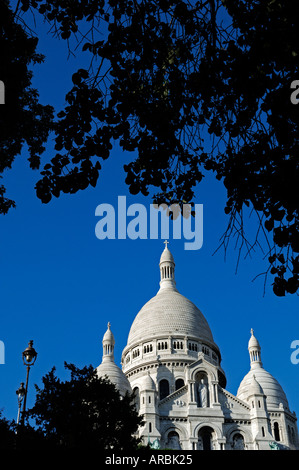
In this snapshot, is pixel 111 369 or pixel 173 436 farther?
pixel 111 369

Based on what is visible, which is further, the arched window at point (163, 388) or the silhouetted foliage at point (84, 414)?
the arched window at point (163, 388)

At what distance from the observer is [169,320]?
69500mm

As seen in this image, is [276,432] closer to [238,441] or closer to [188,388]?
[238,441]

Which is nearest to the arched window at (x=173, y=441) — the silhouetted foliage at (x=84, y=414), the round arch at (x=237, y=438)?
the round arch at (x=237, y=438)

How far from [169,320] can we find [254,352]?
11105 millimetres

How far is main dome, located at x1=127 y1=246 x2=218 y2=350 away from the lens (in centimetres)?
6819

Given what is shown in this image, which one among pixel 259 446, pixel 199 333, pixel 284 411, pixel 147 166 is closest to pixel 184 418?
pixel 259 446

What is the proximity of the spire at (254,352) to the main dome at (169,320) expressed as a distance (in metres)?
4.80

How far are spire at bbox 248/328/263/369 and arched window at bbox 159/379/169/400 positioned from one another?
37.1 feet

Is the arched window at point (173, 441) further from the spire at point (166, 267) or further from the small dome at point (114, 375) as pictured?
the spire at point (166, 267)

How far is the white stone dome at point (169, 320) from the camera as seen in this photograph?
68262 millimetres

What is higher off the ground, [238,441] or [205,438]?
[205,438]

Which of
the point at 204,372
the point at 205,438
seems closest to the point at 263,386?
the point at 204,372

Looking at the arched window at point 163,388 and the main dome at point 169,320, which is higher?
the main dome at point 169,320
